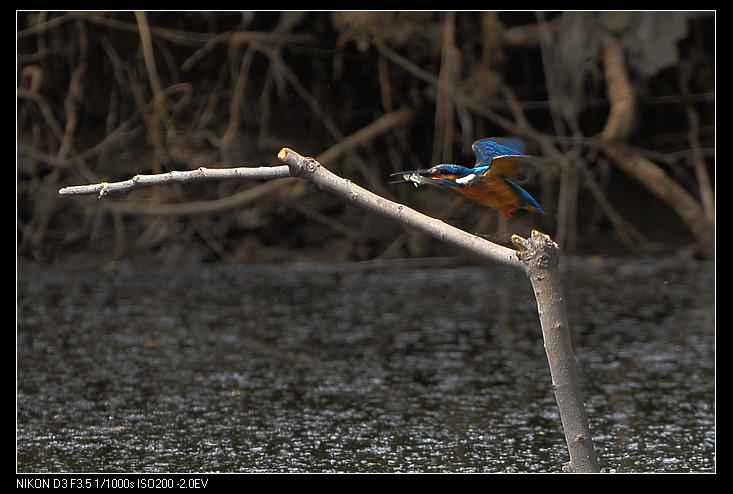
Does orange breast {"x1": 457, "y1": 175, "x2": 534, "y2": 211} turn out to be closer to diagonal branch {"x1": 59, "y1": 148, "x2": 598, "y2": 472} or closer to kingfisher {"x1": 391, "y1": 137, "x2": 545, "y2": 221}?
kingfisher {"x1": 391, "y1": 137, "x2": 545, "y2": 221}

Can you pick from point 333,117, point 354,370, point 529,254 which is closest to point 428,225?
point 529,254

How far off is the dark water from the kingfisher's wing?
0.60 m

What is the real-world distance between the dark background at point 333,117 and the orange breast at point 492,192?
263 cm

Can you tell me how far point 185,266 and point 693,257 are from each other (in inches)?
77.1

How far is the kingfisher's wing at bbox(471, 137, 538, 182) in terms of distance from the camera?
1480 mm

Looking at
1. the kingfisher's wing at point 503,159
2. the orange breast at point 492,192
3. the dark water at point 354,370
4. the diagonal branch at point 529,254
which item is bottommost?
the dark water at point 354,370

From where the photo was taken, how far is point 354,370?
2627 mm

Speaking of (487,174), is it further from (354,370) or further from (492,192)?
(354,370)

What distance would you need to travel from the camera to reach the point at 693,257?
4082 millimetres

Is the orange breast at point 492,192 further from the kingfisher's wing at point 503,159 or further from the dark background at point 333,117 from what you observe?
the dark background at point 333,117

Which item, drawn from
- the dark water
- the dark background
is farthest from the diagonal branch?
the dark background

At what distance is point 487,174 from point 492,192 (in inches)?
1.4

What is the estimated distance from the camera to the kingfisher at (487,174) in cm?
149

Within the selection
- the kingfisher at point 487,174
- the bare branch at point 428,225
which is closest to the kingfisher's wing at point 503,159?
the kingfisher at point 487,174
